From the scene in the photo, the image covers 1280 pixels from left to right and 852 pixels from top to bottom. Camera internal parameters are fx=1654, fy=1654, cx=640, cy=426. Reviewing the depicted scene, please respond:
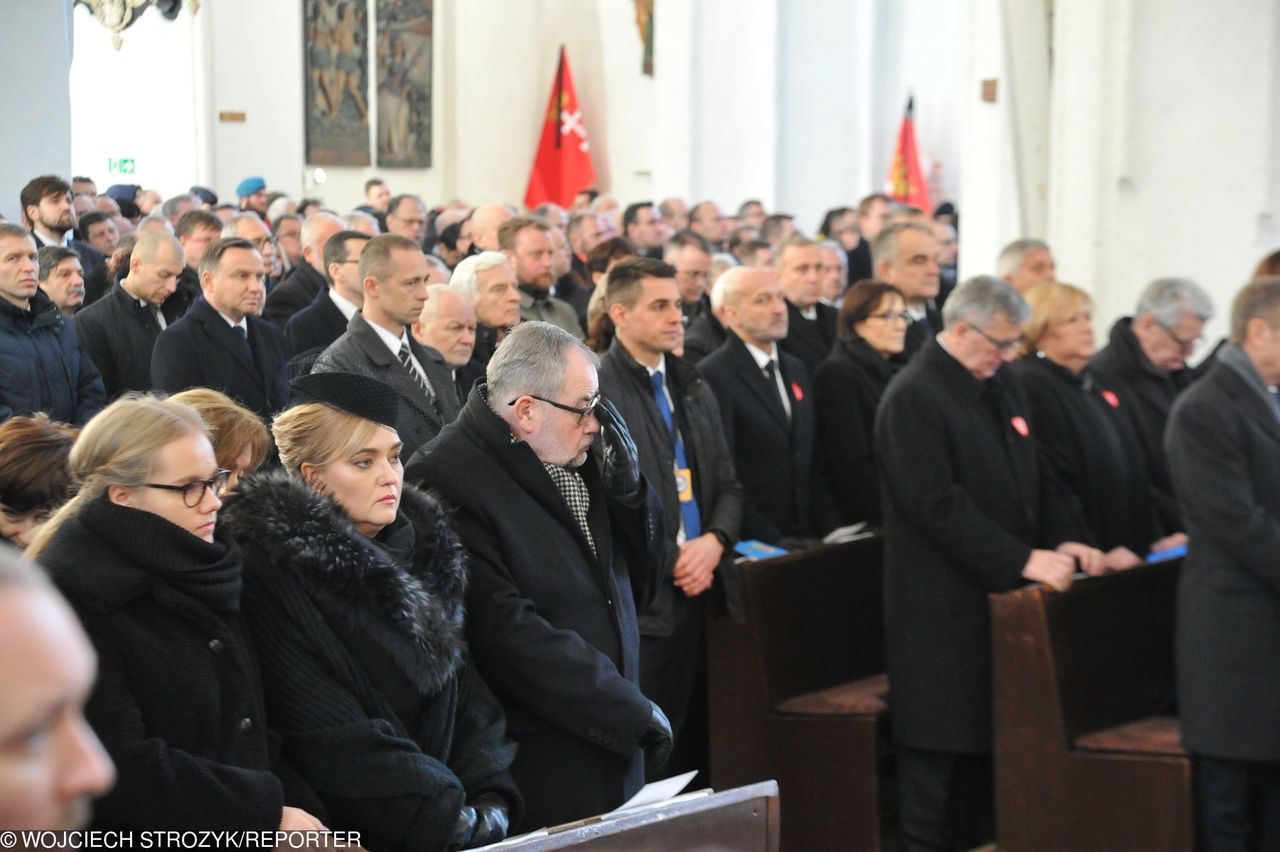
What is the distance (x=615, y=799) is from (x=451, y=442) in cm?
88

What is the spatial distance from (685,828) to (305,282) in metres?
6.39

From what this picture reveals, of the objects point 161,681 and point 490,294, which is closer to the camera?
point 161,681

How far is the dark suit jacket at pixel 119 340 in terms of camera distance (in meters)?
7.46

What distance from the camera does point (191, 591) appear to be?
2.78 meters

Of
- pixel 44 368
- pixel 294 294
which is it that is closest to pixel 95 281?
pixel 294 294

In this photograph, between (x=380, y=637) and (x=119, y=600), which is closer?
(x=119, y=600)

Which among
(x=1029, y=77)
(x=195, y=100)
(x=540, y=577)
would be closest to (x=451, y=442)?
(x=540, y=577)

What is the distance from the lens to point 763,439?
616 cm

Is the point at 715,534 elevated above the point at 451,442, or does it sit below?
below

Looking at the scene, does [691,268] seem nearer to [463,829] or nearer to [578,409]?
[578,409]

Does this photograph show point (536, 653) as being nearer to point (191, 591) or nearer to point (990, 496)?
point (191, 591)

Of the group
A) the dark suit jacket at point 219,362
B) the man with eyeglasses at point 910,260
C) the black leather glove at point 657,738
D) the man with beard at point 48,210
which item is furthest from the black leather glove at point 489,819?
the man with beard at point 48,210

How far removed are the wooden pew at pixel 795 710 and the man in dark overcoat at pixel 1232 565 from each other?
1.05 meters

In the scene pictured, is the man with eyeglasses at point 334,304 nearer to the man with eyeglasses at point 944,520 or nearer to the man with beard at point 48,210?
the man with eyeglasses at point 944,520
